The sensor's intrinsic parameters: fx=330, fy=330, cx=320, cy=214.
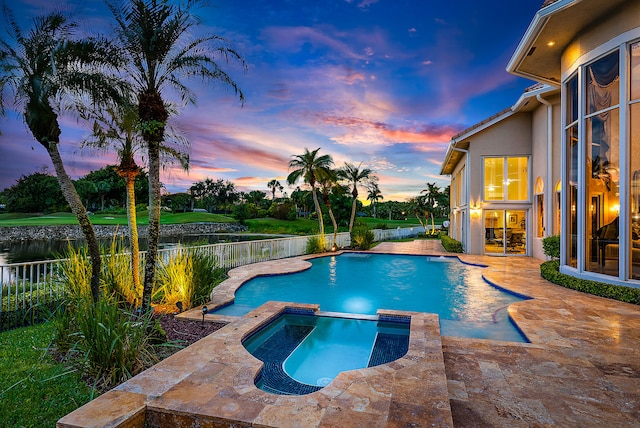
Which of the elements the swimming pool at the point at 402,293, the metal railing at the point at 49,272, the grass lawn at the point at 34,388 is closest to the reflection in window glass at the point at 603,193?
the swimming pool at the point at 402,293

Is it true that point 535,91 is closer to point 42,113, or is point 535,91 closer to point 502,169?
point 502,169

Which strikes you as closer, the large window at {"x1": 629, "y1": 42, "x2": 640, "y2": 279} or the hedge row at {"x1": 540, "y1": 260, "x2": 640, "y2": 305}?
the hedge row at {"x1": 540, "y1": 260, "x2": 640, "y2": 305}

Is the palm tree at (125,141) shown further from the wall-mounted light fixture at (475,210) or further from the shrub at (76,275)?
the wall-mounted light fixture at (475,210)

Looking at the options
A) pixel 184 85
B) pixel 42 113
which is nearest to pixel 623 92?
pixel 184 85

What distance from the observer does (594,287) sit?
670cm

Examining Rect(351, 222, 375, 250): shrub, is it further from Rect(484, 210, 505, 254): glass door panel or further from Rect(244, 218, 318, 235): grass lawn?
Rect(244, 218, 318, 235): grass lawn

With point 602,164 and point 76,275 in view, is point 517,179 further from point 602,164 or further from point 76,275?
point 76,275

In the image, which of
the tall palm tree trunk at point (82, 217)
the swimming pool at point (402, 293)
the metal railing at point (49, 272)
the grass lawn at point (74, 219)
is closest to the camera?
the tall palm tree trunk at point (82, 217)

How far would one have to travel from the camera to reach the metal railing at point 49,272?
5.32 m

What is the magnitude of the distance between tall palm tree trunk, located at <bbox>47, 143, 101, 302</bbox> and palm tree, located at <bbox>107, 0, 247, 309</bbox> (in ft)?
2.74

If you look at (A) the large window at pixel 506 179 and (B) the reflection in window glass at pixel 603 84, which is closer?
(B) the reflection in window glass at pixel 603 84

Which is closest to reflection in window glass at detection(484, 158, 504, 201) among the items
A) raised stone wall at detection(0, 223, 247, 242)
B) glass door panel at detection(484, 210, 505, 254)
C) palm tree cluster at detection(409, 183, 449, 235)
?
glass door panel at detection(484, 210, 505, 254)

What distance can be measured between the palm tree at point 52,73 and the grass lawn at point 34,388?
1.11 m

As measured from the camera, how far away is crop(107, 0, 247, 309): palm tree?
494 cm
